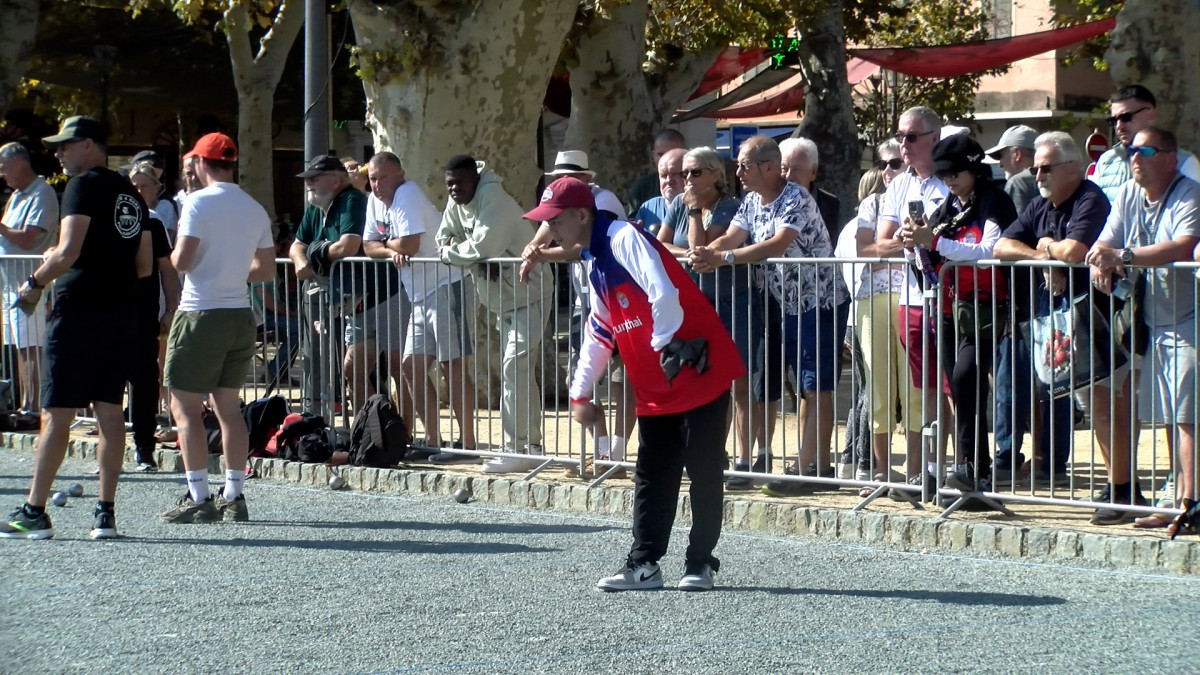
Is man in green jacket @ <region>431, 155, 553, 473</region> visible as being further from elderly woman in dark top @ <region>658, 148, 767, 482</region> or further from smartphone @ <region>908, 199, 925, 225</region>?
smartphone @ <region>908, 199, 925, 225</region>

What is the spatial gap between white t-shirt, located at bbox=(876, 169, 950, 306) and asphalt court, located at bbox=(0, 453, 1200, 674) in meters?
1.92

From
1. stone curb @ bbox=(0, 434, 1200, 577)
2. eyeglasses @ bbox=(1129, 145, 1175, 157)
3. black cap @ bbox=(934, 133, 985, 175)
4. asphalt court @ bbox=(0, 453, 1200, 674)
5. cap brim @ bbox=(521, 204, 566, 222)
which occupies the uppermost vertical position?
black cap @ bbox=(934, 133, 985, 175)

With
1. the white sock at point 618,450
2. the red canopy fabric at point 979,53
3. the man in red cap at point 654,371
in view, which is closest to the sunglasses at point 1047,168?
the man in red cap at point 654,371

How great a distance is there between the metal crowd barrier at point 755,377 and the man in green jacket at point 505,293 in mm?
15

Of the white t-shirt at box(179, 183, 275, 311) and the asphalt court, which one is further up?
the white t-shirt at box(179, 183, 275, 311)

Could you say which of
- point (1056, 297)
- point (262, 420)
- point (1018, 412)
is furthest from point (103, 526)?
point (1056, 297)

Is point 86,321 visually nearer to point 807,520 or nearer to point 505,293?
point 505,293

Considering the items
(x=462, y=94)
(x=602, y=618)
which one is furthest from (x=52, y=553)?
(x=462, y=94)

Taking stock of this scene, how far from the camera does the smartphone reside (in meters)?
8.01

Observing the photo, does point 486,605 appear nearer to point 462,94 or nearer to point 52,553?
point 52,553

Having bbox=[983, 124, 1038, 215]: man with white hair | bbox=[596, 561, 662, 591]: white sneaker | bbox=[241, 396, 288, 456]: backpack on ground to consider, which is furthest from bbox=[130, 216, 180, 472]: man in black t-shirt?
bbox=[983, 124, 1038, 215]: man with white hair

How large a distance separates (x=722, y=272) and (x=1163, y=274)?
8.19ft

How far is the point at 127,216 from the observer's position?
820cm

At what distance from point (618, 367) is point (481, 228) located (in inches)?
48.6
